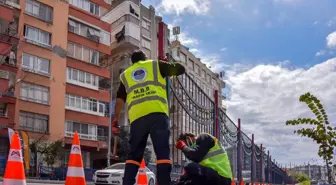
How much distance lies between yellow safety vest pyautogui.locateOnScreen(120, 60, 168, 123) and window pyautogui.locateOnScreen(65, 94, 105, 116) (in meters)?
34.1

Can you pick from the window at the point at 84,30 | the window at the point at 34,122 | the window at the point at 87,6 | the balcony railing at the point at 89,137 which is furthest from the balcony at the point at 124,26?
the window at the point at 34,122

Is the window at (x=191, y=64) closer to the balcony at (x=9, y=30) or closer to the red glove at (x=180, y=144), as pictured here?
the balcony at (x=9, y=30)

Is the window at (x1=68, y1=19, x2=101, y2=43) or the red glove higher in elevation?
the window at (x1=68, y1=19, x2=101, y2=43)

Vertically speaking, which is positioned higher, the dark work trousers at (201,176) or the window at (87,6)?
the window at (87,6)

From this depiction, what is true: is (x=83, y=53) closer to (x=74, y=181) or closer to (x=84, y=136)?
(x=84, y=136)

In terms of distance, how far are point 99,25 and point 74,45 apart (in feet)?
14.6

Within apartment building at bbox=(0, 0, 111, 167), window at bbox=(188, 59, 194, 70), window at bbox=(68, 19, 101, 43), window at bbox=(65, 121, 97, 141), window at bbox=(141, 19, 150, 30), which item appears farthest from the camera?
window at bbox=(188, 59, 194, 70)

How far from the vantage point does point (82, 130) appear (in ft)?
130

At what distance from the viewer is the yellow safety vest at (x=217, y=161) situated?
208 inches

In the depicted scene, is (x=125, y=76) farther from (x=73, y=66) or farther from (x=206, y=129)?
(x=73, y=66)

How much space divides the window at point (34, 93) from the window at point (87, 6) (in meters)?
9.29

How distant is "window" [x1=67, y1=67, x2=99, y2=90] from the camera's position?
39.3 m

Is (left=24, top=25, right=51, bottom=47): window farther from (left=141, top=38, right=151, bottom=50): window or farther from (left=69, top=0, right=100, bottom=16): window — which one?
(left=141, top=38, right=151, bottom=50): window

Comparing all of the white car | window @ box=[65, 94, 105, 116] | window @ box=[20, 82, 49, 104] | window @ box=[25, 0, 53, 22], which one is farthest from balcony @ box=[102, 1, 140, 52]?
the white car
